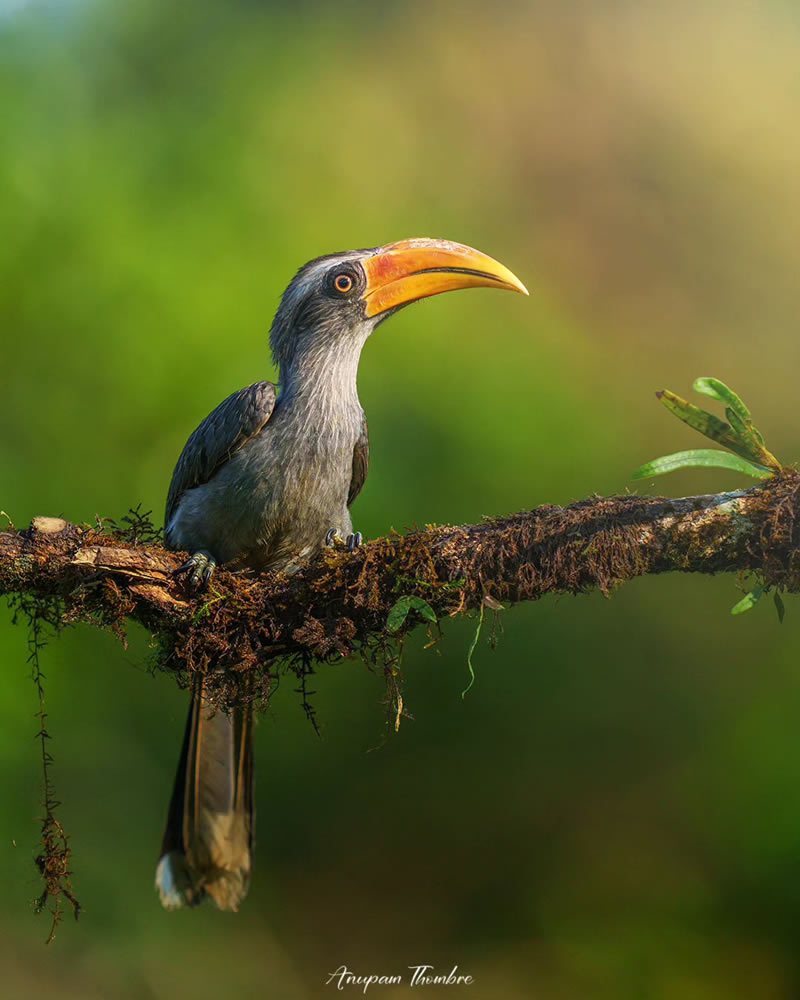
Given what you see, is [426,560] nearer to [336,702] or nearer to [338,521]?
[338,521]

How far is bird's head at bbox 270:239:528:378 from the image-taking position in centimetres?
427

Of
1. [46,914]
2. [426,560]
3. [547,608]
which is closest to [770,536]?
[426,560]

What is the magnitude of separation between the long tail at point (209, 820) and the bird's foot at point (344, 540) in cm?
78

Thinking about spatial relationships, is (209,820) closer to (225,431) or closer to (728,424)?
(225,431)

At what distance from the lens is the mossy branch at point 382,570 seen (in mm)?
2914

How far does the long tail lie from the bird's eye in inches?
69.6

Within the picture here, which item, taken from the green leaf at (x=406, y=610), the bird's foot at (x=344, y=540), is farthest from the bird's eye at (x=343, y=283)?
the green leaf at (x=406, y=610)

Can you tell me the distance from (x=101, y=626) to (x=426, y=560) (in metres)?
1.08

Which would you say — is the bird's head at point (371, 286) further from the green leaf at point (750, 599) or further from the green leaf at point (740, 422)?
the green leaf at point (750, 599)

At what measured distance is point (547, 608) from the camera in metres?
6.04

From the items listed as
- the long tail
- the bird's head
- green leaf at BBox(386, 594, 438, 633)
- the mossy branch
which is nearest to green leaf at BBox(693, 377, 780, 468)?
the mossy branch

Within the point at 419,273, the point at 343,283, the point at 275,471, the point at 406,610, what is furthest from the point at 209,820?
the point at 419,273

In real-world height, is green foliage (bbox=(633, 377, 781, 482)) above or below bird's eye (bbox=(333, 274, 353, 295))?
below

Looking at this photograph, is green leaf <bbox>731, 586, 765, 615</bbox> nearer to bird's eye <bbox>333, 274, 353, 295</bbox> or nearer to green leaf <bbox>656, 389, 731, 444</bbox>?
green leaf <bbox>656, 389, 731, 444</bbox>
